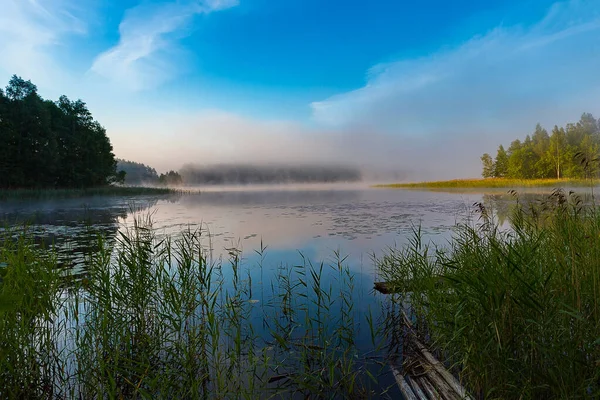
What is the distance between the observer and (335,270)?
811 cm

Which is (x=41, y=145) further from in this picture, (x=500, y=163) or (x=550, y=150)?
(x=500, y=163)

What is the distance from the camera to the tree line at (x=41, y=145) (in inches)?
1677

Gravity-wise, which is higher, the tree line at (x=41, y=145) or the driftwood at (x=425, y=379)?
the tree line at (x=41, y=145)

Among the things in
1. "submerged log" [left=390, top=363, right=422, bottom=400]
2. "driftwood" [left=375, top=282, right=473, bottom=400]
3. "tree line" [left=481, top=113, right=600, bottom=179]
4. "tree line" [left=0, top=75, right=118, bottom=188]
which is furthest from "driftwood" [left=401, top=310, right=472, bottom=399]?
"tree line" [left=481, top=113, right=600, bottom=179]

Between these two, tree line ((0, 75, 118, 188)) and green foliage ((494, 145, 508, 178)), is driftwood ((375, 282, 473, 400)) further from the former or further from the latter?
green foliage ((494, 145, 508, 178))

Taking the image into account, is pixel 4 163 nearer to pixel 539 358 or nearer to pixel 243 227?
pixel 243 227

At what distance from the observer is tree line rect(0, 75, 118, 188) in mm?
42594

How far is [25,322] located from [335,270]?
616cm

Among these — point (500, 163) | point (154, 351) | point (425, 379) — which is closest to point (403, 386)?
point (425, 379)

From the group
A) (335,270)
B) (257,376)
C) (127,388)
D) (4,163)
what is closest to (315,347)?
(257,376)

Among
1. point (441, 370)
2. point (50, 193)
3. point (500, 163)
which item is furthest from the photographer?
point (500, 163)

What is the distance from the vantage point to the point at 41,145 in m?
45.7

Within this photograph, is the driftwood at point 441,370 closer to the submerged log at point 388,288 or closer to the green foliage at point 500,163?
the submerged log at point 388,288

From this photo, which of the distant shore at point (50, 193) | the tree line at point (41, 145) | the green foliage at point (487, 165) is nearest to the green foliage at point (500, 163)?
the green foliage at point (487, 165)
